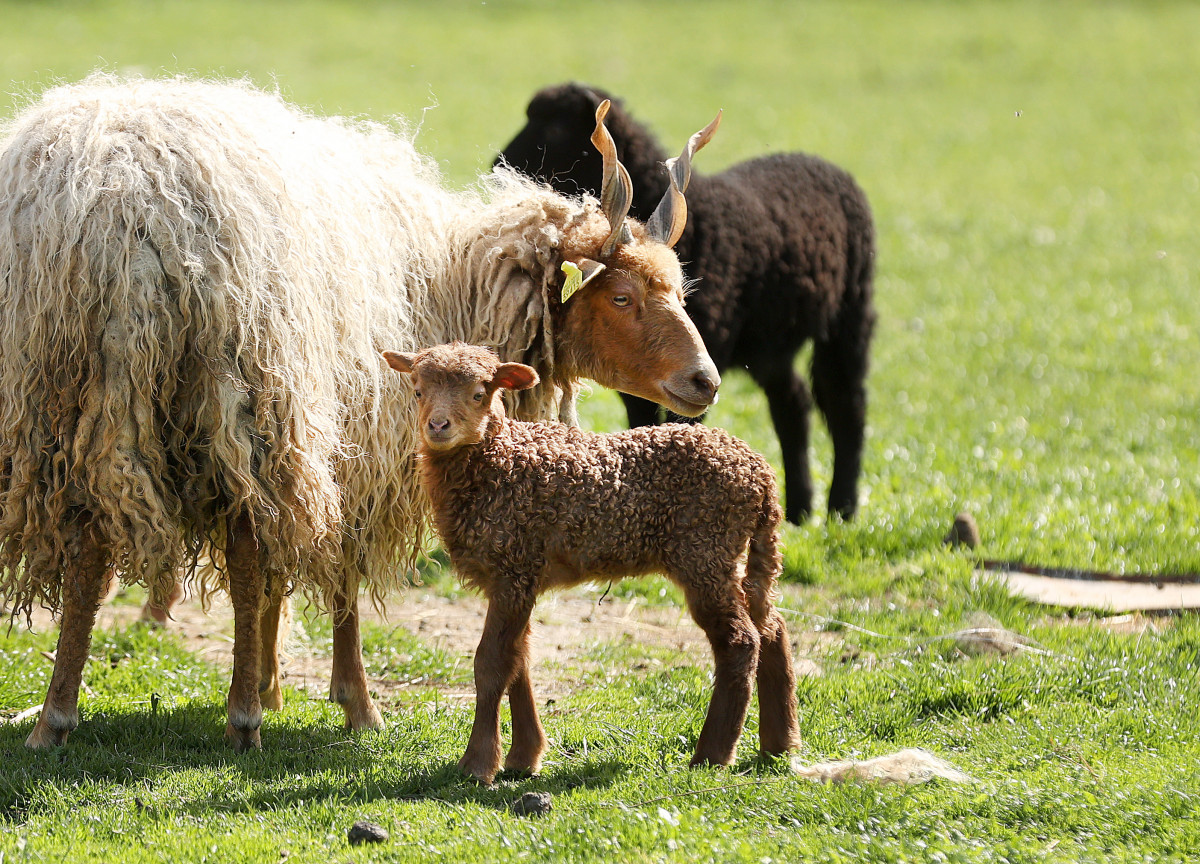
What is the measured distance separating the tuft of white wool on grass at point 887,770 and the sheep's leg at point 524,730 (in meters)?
0.85

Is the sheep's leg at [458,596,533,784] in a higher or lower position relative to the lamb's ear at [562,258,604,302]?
lower

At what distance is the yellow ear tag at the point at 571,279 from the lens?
494cm

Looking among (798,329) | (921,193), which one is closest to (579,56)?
(921,193)

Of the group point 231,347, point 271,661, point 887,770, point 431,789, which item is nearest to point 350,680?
point 271,661

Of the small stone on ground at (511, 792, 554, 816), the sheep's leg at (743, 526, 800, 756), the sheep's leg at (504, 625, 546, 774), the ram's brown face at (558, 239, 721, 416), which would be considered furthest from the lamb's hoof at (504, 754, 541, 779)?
the ram's brown face at (558, 239, 721, 416)

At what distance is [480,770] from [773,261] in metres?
4.15

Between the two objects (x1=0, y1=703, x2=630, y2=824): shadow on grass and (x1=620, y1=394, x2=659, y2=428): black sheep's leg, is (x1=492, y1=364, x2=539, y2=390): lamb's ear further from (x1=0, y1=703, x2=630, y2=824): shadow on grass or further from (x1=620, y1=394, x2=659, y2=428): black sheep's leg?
(x1=620, y1=394, x2=659, y2=428): black sheep's leg

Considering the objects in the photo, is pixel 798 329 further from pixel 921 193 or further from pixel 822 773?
pixel 921 193

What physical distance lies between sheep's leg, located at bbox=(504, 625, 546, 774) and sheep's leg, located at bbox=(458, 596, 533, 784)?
0.09 metres

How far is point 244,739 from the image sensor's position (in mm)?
4645

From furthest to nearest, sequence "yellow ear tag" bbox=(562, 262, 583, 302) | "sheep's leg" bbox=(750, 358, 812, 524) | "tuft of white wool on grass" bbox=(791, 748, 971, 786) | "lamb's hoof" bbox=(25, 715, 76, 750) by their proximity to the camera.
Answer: "sheep's leg" bbox=(750, 358, 812, 524) → "yellow ear tag" bbox=(562, 262, 583, 302) → "lamb's hoof" bbox=(25, 715, 76, 750) → "tuft of white wool on grass" bbox=(791, 748, 971, 786)

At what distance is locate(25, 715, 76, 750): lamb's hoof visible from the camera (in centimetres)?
449

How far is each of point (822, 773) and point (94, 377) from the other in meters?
2.69

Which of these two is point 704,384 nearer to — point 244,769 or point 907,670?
point 907,670
